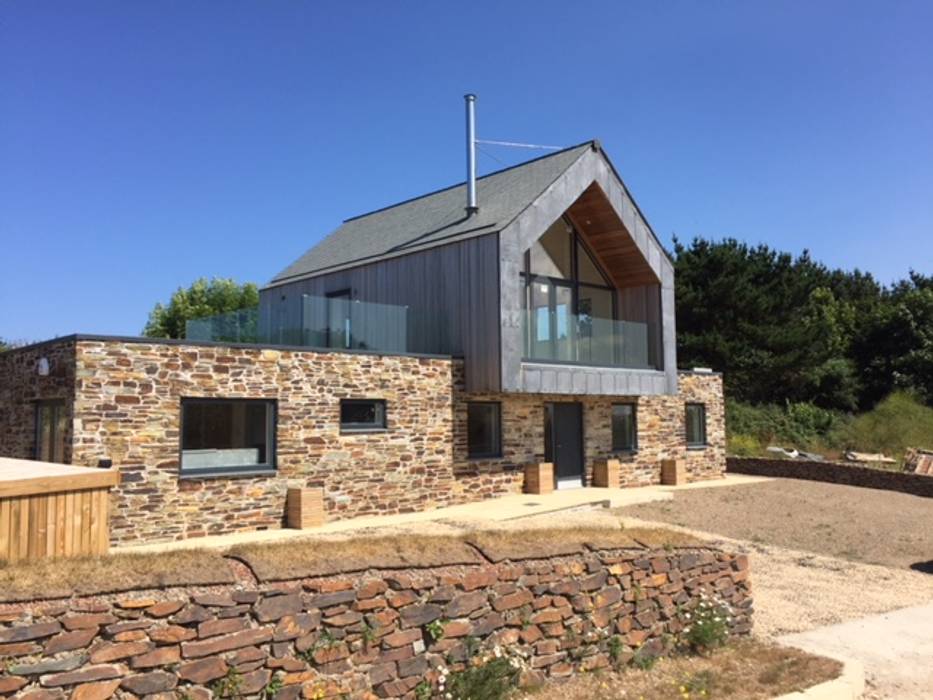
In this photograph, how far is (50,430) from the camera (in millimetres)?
12102

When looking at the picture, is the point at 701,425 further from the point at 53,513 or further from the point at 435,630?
the point at 53,513

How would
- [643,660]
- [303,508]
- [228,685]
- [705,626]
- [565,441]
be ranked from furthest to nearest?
[565,441] < [303,508] < [705,626] < [643,660] < [228,685]

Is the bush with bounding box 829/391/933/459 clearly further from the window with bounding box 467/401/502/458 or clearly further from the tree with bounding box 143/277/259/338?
the tree with bounding box 143/277/259/338

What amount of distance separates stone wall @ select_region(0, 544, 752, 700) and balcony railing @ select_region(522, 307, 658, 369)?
9622 mm

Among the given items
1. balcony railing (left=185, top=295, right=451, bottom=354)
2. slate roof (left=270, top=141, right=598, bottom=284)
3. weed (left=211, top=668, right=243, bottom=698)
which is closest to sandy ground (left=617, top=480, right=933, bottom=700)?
weed (left=211, top=668, right=243, bottom=698)

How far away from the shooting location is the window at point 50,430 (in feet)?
37.5

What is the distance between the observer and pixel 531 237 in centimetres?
1602

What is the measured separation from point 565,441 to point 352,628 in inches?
538

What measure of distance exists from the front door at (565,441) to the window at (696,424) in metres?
4.76

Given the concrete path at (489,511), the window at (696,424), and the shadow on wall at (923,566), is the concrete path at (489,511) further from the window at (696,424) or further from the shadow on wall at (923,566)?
the shadow on wall at (923,566)

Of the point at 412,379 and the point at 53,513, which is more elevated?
the point at 412,379

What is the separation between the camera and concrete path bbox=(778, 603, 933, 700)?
640cm

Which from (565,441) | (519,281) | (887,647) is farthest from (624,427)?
(887,647)

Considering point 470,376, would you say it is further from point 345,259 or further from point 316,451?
point 345,259
